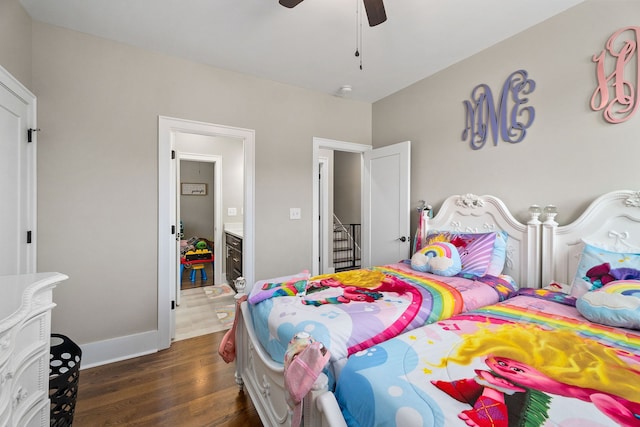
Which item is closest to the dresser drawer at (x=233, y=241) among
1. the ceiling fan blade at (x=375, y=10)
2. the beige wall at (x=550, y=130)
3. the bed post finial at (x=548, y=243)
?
the beige wall at (x=550, y=130)

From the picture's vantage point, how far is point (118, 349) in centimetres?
238

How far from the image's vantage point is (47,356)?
1.13 metres

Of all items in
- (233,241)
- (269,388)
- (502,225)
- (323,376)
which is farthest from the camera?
(233,241)

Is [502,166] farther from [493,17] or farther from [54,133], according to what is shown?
[54,133]

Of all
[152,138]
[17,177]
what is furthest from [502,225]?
[17,177]

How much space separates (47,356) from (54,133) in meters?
1.88

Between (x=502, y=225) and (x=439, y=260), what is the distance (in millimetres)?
665

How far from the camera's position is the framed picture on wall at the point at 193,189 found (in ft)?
19.3

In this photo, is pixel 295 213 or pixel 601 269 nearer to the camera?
pixel 601 269

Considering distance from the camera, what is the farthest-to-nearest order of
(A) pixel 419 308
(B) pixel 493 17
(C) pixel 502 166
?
(C) pixel 502 166, (B) pixel 493 17, (A) pixel 419 308

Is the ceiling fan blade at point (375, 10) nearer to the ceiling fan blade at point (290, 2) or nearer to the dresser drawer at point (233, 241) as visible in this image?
the ceiling fan blade at point (290, 2)

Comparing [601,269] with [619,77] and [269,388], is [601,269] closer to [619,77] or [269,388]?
[619,77]

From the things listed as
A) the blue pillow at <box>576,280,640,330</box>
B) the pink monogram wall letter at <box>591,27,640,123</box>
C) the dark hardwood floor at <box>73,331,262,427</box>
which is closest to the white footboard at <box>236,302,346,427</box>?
the dark hardwood floor at <box>73,331,262,427</box>

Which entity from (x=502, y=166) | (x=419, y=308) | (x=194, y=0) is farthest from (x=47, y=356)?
(x=502, y=166)
